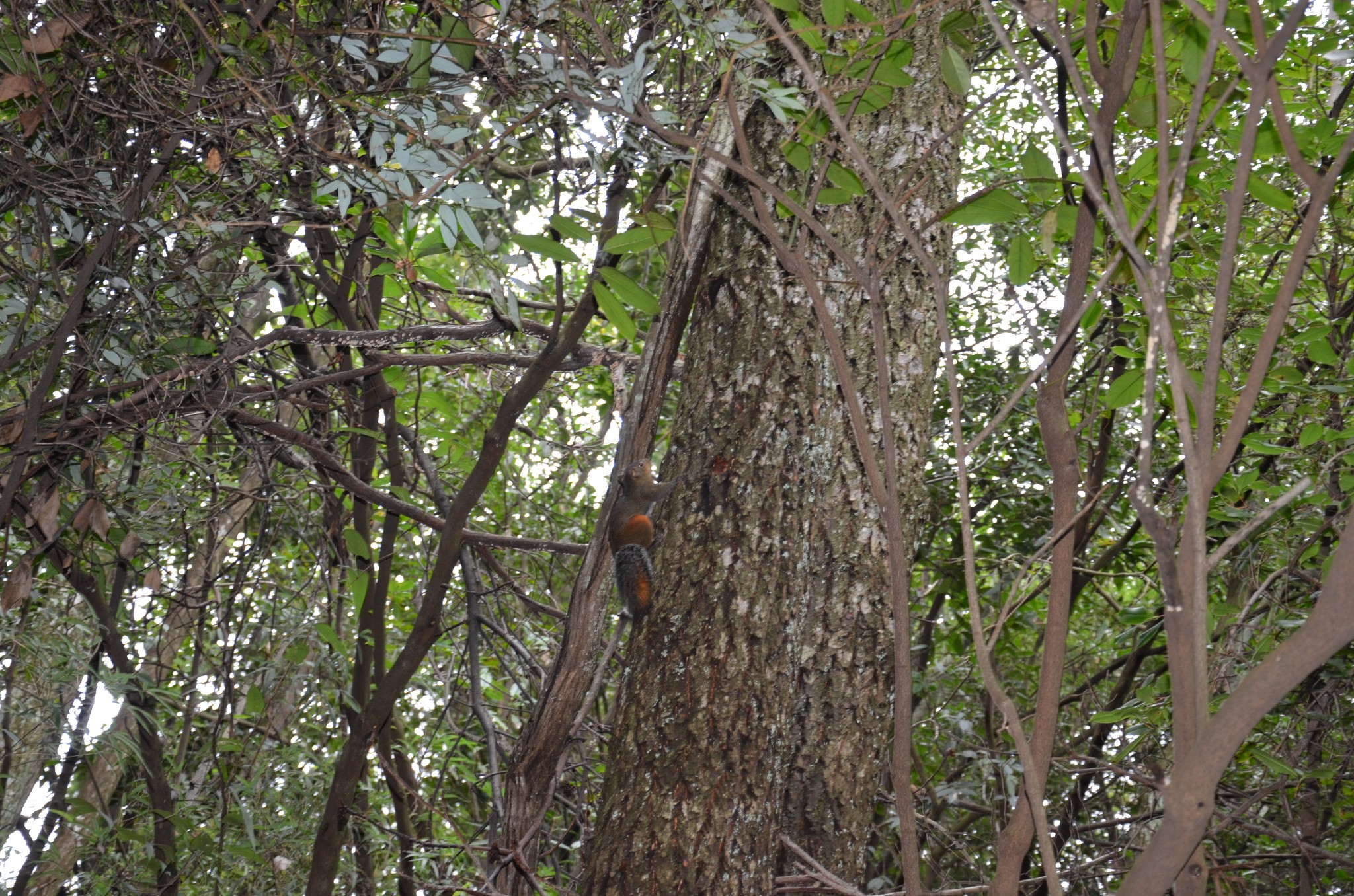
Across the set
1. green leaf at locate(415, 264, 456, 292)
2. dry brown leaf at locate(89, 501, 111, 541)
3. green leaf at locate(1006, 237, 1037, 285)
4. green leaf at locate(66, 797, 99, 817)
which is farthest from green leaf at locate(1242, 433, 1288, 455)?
green leaf at locate(66, 797, 99, 817)

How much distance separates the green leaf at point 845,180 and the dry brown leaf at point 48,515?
1572mm

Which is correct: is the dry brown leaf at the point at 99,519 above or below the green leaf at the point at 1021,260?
above

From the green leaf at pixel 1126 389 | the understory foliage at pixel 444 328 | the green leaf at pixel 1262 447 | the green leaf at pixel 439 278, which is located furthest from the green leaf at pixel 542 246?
the green leaf at pixel 1262 447

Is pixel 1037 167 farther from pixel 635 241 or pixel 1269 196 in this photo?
pixel 635 241

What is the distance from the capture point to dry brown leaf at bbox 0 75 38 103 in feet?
5.48

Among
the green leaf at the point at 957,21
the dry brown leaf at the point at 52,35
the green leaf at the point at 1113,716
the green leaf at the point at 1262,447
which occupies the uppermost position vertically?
the dry brown leaf at the point at 52,35

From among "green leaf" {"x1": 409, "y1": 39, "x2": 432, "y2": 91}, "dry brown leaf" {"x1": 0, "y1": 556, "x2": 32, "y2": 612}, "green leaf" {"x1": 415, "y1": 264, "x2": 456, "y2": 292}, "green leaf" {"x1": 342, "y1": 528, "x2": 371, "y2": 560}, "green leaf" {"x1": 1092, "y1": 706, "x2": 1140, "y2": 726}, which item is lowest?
"green leaf" {"x1": 1092, "y1": 706, "x2": 1140, "y2": 726}

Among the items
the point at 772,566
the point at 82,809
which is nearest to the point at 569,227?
the point at 772,566

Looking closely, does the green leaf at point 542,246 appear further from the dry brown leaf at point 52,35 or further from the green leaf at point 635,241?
the dry brown leaf at point 52,35

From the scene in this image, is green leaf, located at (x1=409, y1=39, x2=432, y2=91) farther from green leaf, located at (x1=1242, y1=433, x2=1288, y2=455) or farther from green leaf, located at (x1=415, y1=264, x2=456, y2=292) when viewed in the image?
green leaf, located at (x1=1242, y1=433, x2=1288, y2=455)

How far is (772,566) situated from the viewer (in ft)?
4.78

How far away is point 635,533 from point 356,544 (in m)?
0.94

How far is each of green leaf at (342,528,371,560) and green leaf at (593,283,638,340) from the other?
46.9 inches

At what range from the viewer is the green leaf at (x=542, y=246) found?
52.3 inches
